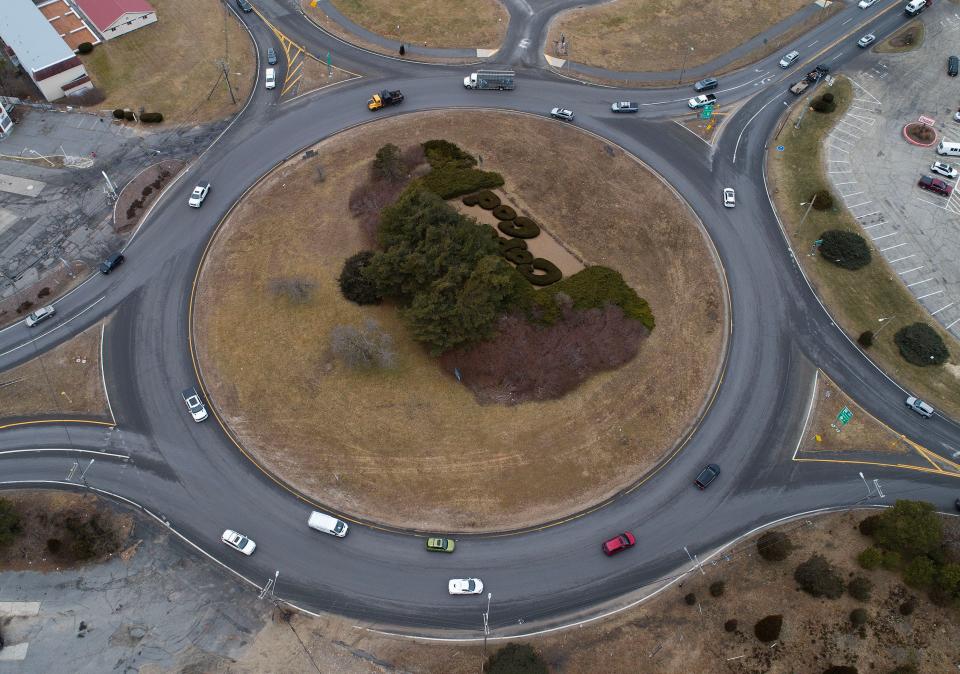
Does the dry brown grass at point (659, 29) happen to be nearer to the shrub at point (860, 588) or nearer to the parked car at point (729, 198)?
the parked car at point (729, 198)

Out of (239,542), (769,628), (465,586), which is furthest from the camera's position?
(239,542)

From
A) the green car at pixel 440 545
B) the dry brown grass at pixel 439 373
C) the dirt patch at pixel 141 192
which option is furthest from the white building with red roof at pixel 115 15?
the green car at pixel 440 545

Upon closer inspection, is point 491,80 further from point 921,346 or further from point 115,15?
point 921,346

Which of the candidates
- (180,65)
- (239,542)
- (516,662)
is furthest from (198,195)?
(516,662)

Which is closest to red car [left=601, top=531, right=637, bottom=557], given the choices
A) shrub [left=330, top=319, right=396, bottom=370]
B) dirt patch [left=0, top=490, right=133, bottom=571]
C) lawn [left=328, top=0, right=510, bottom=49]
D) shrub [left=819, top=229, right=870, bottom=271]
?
shrub [left=330, top=319, right=396, bottom=370]

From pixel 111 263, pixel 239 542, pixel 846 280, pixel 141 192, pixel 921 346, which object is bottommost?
pixel 921 346

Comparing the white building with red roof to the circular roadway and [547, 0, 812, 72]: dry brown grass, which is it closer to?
the circular roadway
